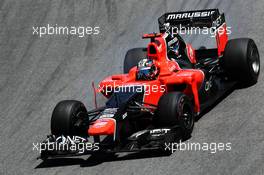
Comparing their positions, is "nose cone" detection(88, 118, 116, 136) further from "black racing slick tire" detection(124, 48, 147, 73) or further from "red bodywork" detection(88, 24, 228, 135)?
"black racing slick tire" detection(124, 48, 147, 73)

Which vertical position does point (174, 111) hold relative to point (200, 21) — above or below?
below

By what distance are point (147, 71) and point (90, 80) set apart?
3.70 meters

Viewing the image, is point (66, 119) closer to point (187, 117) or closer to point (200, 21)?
point (187, 117)

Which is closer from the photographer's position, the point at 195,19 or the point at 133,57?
the point at 195,19

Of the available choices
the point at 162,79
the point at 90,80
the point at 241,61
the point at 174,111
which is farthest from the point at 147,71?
the point at 90,80

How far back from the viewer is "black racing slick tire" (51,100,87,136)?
12.7m

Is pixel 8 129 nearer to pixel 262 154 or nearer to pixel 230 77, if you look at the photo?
pixel 230 77

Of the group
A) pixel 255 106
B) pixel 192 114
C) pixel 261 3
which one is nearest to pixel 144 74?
pixel 192 114

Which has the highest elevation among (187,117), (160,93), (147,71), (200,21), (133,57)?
(200,21)

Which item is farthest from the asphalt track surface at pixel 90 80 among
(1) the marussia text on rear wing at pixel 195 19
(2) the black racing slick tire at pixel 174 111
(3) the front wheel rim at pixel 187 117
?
(1) the marussia text on rear wing at pixel 195 19

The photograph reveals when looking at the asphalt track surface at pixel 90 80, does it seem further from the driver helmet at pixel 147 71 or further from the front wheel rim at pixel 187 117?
the driver helmet at pixel 147 71

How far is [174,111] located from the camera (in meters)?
12.3

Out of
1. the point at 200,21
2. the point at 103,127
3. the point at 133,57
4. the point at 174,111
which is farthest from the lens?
the point at 133,57

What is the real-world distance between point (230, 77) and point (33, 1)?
9.05 meters
